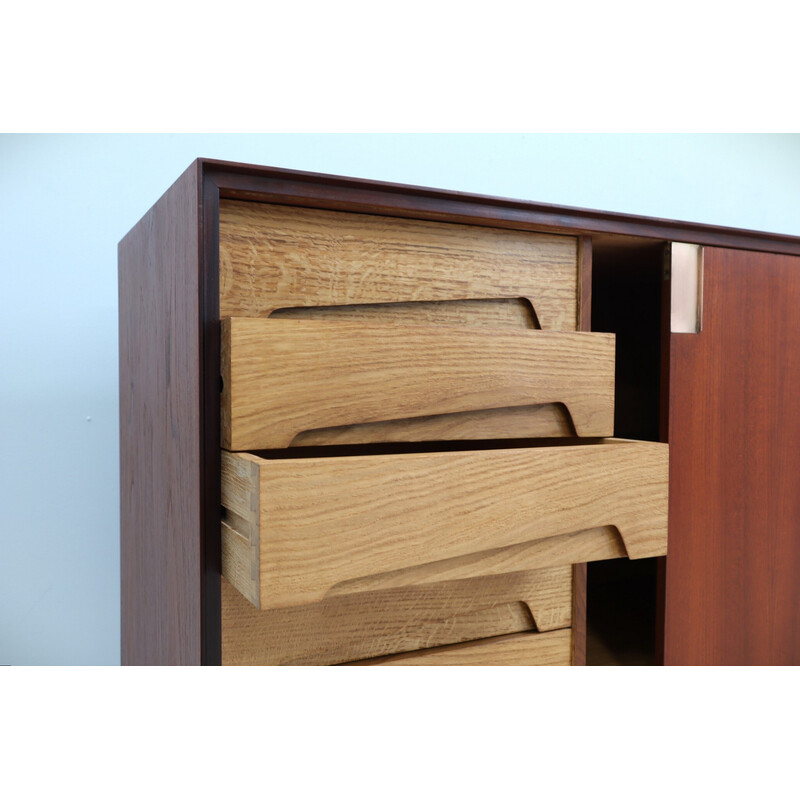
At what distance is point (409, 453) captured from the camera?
57 cm

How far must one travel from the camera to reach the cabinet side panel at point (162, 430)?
0.53m

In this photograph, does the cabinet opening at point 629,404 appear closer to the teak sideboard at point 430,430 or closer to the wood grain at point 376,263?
the teak sideboard at point 430,430

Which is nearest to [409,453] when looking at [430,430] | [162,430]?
[430,430]

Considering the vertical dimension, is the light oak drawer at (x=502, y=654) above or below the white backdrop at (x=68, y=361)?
below

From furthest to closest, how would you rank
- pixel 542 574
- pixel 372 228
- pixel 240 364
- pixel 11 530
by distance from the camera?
1. pixel 11 530
2. pixel 542 574
3. pixel 372 228
4. pixel 240 364

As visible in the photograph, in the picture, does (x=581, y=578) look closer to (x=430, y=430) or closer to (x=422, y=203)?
(x=430, y=430)

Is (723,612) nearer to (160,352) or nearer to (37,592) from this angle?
(160,352)

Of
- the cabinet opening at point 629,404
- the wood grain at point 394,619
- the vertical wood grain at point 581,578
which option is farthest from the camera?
the cabinet opening at point 629,404

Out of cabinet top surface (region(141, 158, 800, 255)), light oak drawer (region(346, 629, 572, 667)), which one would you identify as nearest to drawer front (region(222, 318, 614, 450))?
cabinet top surface (region(141, 158, 800, 255))

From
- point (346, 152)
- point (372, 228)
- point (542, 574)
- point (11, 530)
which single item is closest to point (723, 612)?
point (542, 574)

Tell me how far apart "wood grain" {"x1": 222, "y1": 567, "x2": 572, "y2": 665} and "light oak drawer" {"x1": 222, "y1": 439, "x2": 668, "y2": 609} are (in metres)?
0.10

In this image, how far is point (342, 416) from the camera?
0.54m

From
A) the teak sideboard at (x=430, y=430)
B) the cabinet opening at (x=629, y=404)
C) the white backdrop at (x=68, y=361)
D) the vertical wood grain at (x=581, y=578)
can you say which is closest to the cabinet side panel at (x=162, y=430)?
the teak sideboard at (x=430, y=430)

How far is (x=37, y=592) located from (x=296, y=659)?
590 mm
